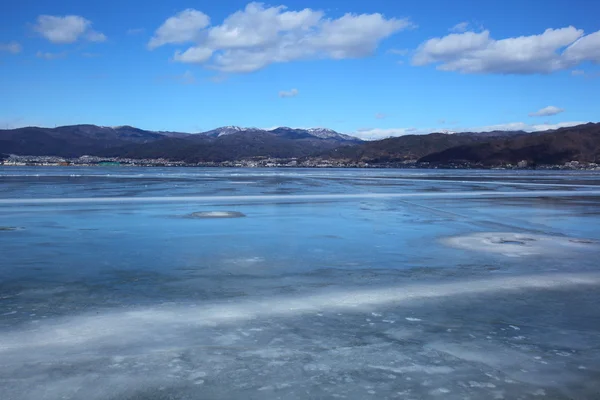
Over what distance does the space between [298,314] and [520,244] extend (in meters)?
6.46

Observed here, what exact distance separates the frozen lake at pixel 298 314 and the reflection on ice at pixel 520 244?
0.15 ft

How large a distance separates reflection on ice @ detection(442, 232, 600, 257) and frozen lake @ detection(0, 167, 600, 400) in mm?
47

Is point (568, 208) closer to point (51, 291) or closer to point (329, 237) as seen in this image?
point (329, 237)

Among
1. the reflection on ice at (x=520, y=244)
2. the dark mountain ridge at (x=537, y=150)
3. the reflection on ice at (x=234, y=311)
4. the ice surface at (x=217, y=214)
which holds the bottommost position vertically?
the ice surface at (x=217, y=214)

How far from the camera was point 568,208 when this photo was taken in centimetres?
1862

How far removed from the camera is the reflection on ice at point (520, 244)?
970 centimetres

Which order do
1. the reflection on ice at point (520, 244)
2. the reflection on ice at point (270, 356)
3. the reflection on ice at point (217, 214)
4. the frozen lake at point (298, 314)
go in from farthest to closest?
the reflection on ice at point (217, 214)
the reflection on ice at point (520, 244)
the frozen lake at point (298, 314)
the reflection on ice at point (270, 356)

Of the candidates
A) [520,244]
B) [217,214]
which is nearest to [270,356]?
[520,244]

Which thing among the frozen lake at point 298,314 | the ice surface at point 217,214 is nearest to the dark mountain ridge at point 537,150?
the ice surface at point 217,214

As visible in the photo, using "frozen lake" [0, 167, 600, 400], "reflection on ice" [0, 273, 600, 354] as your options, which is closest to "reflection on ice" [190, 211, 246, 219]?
"frozen lake" [0, 167, 600, 400]

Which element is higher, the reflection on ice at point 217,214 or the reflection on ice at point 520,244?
the reflection on ice at point 520,244

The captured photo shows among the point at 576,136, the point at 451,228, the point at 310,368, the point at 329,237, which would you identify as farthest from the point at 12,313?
the point at 576,136

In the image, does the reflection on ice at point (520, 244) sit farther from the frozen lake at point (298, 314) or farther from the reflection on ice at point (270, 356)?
the reflection on ice at point (270, 356)

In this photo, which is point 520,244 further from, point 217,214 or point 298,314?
point 217,214
